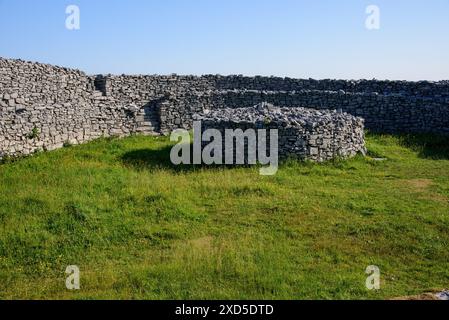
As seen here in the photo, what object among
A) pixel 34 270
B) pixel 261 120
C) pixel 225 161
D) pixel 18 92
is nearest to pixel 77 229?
pixel 34 270

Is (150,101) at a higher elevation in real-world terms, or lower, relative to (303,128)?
higher

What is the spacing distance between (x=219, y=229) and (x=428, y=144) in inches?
514

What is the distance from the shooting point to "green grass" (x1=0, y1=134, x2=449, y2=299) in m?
8.75

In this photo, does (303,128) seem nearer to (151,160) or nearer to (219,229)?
(151,160)

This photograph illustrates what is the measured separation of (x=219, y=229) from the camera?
37.2 ft

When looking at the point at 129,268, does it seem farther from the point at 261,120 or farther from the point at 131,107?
the point at 131,107

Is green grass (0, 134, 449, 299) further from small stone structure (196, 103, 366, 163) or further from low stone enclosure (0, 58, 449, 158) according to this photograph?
low stone enclosure (0, 58, 449, 158)

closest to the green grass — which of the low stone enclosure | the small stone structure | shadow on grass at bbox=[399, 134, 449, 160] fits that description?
the small stone structure

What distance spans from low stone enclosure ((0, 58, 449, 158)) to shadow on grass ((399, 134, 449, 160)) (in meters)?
1.03

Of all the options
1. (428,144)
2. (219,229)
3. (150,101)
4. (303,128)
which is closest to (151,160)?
(303,128)

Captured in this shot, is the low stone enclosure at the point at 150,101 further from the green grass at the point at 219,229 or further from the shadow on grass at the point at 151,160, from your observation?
the shadow on grass at the point at 151,160

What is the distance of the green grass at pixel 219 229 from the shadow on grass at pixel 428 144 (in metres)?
2.38

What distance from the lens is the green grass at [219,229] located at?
875 cm

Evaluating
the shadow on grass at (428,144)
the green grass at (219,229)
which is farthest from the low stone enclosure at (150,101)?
the green grass at (219,229)
